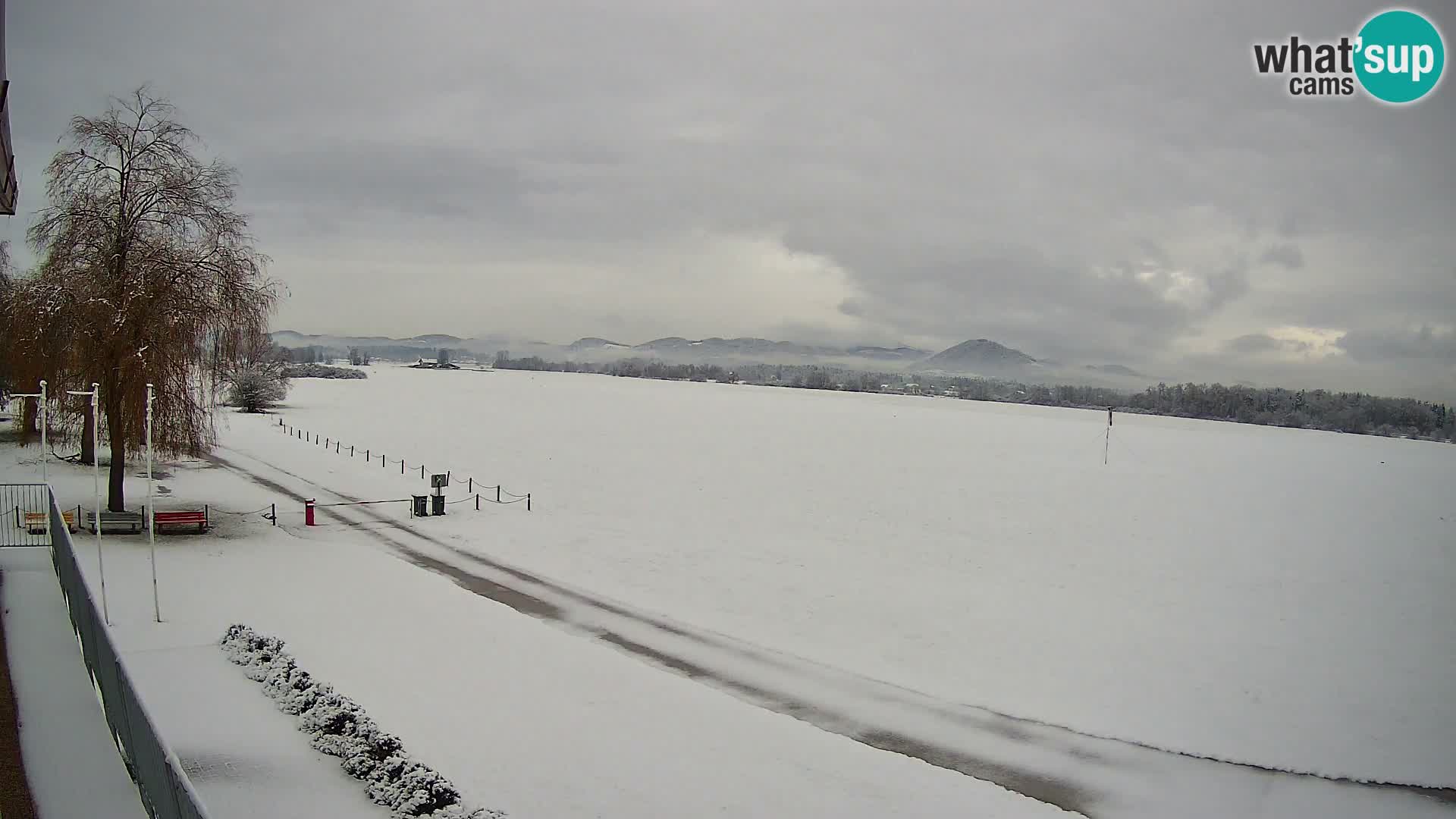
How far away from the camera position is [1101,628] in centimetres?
1977

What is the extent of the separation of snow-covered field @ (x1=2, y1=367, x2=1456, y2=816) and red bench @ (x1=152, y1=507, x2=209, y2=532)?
753 millimetres

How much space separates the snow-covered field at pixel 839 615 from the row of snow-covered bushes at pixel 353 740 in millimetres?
678

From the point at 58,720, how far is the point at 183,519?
51.9ft

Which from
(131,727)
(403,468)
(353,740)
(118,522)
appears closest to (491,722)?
(353,740)

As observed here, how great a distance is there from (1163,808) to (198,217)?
29.9 metres

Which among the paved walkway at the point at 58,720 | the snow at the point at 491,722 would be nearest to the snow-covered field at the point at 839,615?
the snow at the point at 491,722

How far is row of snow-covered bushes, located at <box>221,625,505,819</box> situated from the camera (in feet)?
31.5

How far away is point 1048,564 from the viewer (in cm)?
2611

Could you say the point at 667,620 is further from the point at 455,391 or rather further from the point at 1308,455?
the point at 455,391

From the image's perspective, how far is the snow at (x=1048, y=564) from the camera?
51.2ft

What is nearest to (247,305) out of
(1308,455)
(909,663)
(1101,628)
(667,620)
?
(667,620)

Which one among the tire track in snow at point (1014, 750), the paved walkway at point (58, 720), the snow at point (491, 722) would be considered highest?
the paved walkway at point (58, 720)

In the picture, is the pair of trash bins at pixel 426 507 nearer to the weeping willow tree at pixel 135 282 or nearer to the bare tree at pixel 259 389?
the weeping willow tree at pixel 135 282

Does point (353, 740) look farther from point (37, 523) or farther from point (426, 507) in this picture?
point (426, 507)
